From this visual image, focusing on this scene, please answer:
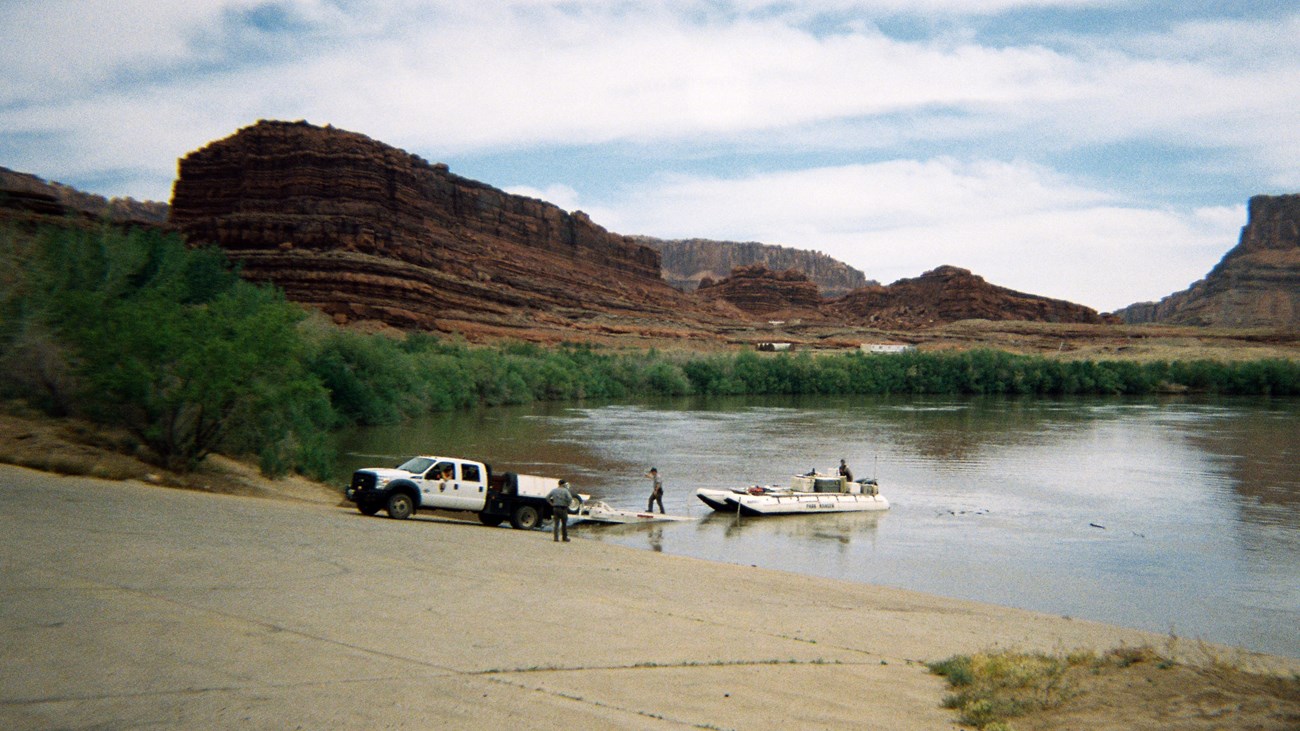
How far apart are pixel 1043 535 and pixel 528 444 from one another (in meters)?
23.8

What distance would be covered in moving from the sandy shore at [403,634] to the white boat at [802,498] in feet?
40.8

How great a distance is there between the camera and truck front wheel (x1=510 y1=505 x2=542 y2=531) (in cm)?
2065

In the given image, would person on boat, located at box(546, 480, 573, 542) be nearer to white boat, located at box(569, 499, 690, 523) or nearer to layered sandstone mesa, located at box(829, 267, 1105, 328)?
white boat, located at box(569, 499, 690, 523)

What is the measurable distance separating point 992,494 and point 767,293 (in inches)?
6290

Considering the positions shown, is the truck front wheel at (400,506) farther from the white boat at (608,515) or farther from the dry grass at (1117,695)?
the dry grass at (1117,695)

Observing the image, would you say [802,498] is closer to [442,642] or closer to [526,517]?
[526,517]

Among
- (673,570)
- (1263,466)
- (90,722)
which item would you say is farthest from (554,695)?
(1263,466)

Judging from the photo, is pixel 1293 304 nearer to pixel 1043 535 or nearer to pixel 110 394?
pixel 1043 535

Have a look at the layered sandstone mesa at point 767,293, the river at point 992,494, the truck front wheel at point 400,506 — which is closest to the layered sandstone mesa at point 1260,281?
the layered sandstone mesa at point 767,293

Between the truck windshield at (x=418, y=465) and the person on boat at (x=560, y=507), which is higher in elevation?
the truck windshield at (x=418, y=465)

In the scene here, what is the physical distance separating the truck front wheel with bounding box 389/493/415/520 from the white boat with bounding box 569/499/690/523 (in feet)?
17.7

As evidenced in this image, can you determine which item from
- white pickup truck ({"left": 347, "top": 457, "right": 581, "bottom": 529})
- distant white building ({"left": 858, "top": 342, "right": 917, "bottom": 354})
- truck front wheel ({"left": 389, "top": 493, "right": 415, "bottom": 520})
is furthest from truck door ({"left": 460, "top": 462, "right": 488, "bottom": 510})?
distant white building ({"left": 858, "top": 342, "right": 917, "bottom": 354})

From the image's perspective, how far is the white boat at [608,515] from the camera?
24.4 m

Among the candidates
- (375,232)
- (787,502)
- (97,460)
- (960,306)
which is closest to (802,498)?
(787,502)
